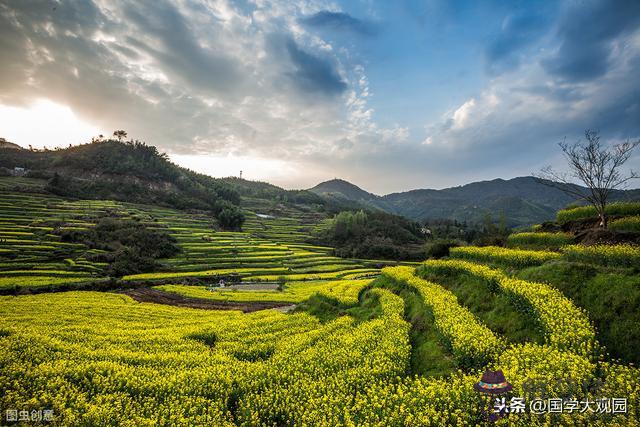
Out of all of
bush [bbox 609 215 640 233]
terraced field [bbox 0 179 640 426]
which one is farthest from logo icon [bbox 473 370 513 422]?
bush [bbox 609 215 640 233]

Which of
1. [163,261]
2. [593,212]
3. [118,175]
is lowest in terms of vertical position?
[163,261]

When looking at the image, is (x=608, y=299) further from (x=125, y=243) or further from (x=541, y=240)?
(x=125, y=243)

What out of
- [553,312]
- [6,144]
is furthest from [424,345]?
[6,144]

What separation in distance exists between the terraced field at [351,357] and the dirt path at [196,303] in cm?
532

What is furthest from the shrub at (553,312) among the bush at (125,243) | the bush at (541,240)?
the bush at (125,243)

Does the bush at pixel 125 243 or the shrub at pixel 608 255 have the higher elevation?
the shrub at pixel 608 255

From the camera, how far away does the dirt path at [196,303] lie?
38.6 m

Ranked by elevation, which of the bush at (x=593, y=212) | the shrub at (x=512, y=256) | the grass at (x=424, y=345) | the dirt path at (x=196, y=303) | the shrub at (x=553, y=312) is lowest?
the dirt path at (x=196, y=303)

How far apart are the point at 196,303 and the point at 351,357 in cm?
3135

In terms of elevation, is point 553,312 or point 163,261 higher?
point 553,312

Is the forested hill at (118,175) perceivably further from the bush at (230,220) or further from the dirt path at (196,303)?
the dirt path at (196,303)

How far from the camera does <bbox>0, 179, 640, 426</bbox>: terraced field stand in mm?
9969

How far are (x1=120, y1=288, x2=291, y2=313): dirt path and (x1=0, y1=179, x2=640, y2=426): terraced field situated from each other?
5316 millimetres

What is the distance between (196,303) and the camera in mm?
40656
